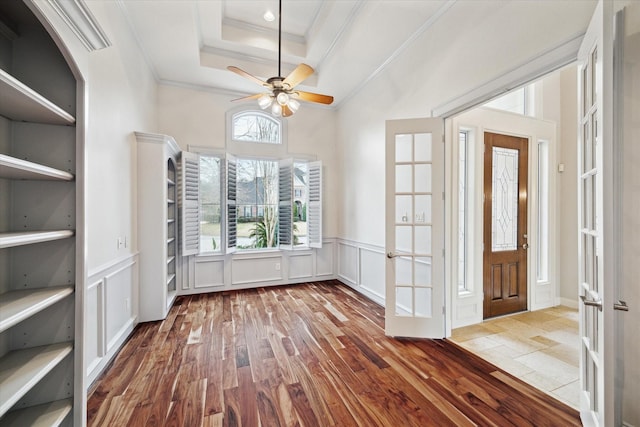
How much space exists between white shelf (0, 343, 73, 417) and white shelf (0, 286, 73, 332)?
21cm

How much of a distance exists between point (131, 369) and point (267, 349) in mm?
1148

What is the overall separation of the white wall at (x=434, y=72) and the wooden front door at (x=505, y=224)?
1.14m

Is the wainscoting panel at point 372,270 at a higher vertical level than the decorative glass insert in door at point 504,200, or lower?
lower

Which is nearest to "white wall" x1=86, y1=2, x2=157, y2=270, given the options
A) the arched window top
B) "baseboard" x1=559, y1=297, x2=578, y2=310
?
the arched window top

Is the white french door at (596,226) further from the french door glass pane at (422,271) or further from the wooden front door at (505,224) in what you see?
the wooden front door at (505,224)

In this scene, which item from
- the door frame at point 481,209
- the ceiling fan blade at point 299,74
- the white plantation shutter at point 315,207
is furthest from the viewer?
the white plantation shutter at point 315,207

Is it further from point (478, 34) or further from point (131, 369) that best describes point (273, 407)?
point (478, 34)

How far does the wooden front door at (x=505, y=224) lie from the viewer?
10.9ft

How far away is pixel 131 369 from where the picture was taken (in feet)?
7.39

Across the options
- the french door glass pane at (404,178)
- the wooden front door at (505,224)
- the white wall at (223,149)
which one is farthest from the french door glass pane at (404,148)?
the white wall at (223,149)

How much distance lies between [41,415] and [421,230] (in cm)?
308

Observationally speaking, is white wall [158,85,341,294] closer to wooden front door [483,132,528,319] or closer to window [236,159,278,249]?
window [236,159,278,249]

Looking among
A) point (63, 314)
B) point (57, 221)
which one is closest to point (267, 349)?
point (63, 314)

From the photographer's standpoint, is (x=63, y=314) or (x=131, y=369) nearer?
(x=63, y=314)
